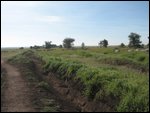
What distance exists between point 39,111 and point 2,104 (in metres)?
1.74

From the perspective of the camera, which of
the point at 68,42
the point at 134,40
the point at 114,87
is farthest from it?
the point at 68,42

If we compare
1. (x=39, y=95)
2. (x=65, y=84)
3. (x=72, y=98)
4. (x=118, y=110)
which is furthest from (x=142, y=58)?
(x=118, y=110)

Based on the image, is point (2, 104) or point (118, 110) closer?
point (118, 110)

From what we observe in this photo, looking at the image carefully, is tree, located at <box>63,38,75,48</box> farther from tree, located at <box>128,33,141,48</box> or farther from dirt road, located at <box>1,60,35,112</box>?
dirt road, located at <box>1,60,35,112</box>

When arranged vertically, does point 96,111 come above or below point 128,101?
below

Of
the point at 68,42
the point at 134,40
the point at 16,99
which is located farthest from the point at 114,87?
the point at 68,42

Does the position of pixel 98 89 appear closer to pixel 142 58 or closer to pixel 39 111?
pixel 39 111

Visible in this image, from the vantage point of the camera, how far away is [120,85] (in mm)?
10844

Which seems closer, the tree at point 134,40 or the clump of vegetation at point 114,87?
the clump of vegetation at point 114,87

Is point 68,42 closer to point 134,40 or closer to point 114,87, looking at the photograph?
point 134,40

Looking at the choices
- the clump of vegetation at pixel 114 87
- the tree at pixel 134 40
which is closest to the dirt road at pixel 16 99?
the clump of vegetation at pixel 114 87

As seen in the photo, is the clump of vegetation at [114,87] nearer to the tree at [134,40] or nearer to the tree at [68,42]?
the tree at [134,40]

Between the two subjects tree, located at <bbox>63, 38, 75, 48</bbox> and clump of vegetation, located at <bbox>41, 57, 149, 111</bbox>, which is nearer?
clump of vegetation, located at <bbox>41, 57, 149, 111</bbox>

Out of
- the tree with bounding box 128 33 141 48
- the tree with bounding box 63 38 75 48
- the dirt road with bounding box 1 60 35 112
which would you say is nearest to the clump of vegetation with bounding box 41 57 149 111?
the dirt road with bounding box 1 60 35 112
